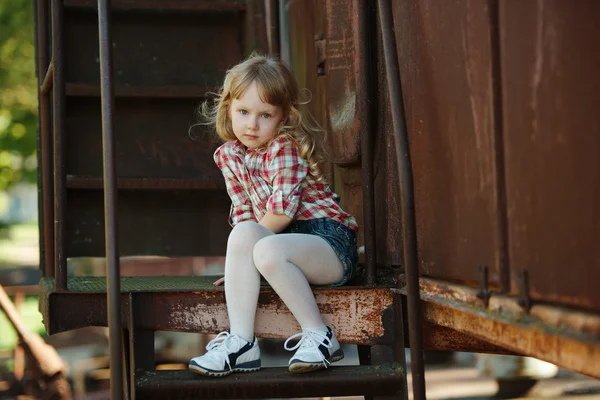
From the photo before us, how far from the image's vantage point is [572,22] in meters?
1.72

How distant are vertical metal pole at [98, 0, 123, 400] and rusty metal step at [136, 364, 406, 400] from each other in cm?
18

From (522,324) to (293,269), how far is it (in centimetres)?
98

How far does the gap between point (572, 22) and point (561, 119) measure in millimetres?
201

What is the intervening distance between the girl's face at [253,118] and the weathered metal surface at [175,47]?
1.36 meters

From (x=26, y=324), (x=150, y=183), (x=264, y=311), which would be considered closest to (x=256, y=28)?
(x=150, y=183)

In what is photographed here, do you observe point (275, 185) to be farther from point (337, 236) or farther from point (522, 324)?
point (522, 324)

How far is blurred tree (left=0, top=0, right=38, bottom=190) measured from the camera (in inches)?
478

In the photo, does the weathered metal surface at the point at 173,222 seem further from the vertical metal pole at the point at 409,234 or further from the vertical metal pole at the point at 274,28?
the vertical metal pole at the point at 409,234

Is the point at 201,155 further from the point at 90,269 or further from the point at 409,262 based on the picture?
the point at 90,269

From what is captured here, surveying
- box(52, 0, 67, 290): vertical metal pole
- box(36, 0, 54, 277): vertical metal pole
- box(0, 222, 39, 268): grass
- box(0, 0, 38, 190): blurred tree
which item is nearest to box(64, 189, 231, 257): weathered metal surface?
box(36, 0, 54, 277): vertical metal pole

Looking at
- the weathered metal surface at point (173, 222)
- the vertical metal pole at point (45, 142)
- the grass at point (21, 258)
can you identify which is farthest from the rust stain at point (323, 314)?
the grass at point (21, 258)

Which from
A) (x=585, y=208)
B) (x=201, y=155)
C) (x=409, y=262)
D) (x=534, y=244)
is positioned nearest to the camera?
(x=585, y=208)

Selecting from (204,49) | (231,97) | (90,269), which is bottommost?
(90,269)

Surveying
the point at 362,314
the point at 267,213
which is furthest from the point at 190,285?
the point at 362,314
